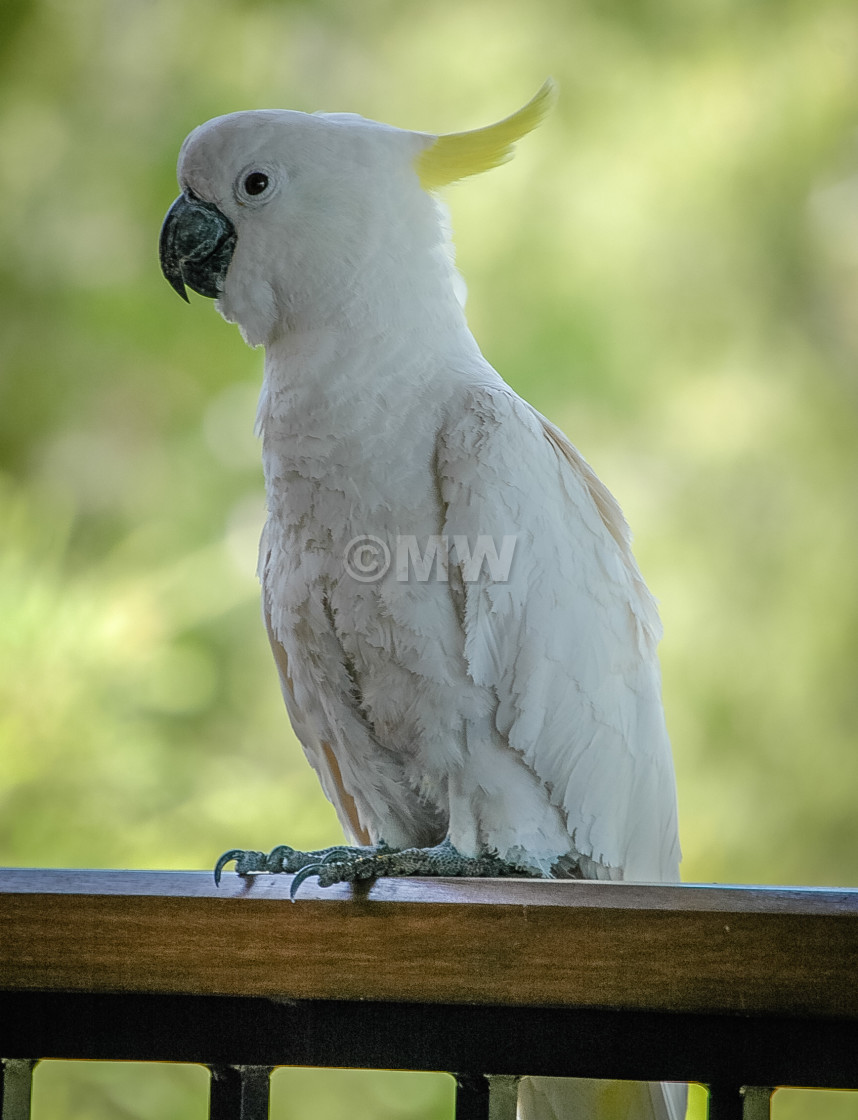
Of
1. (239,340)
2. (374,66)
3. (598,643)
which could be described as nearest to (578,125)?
(374,66)

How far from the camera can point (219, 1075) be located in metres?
0.63

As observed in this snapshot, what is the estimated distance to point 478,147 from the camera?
1170mm

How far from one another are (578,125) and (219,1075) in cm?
286

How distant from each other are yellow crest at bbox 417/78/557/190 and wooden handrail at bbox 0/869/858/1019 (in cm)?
85

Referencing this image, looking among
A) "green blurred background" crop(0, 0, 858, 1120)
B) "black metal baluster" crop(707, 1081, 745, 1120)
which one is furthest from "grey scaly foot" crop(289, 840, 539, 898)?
"green blurred background" crop(0, 0, 858, 1120)

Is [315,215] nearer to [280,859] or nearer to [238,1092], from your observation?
[280,859]

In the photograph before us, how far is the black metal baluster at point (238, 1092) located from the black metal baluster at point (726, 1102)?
0.27 meters

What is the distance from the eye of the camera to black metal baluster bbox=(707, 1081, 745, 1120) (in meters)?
0.60

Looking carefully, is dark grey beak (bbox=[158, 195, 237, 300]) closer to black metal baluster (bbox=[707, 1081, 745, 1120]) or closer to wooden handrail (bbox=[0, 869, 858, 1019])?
wooden handrail (bbox=[0, 869, 858, 1019])

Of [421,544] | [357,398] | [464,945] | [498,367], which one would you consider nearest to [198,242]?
[357,398]

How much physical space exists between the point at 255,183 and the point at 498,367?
1.79 metres

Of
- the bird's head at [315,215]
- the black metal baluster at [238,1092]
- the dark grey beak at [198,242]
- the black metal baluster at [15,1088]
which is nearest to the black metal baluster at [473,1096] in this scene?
the black metal baluster at [238,1092]

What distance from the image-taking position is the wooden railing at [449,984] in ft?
1.96

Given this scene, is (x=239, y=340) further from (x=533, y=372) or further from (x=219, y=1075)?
(x=219, y=1075)
